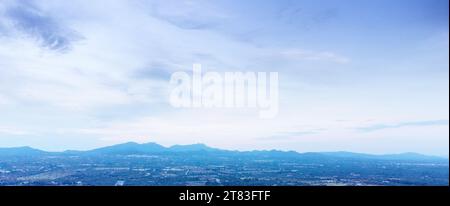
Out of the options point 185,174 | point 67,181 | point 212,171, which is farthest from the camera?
point 212,171

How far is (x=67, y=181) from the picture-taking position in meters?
3.36

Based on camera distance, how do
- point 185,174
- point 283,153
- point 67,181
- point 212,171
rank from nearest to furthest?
point 67,181 → point 185,174 → point 212,171 → point 283,153
